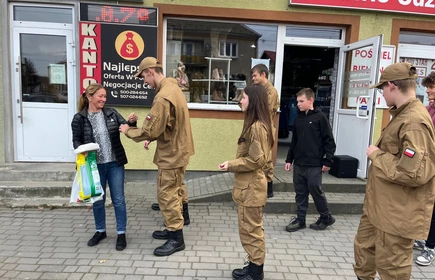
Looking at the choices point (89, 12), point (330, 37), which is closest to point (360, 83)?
point (330, 37)

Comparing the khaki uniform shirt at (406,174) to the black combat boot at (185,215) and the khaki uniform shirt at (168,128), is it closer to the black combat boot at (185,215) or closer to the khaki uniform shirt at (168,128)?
the khaki uniform shirt at (168,128)

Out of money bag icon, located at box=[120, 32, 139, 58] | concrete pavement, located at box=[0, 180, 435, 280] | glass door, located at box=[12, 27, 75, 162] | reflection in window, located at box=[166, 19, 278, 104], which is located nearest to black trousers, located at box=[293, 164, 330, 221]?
concrete pavement, located at box=[0, 180, 435, 280]

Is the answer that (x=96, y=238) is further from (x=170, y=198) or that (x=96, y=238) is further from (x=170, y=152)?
(x=170, y=152)

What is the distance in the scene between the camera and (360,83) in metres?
5.54

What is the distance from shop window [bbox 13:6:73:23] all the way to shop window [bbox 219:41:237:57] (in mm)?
2646

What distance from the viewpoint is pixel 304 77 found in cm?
904

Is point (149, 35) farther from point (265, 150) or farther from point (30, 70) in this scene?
point (265, 150)

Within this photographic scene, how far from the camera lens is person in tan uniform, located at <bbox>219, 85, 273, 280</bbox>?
9.01 ft

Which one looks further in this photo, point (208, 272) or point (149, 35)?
point (149, 35)

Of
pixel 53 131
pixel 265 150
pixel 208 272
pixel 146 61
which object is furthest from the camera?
pixel 53 131

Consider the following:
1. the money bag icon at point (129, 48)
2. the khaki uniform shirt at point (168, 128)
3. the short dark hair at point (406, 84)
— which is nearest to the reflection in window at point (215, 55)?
the money bag icon at point (129, 48)

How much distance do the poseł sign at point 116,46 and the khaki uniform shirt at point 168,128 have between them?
2.20 meters

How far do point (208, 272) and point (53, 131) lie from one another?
4.07m

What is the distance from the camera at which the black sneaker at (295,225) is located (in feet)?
13.7
